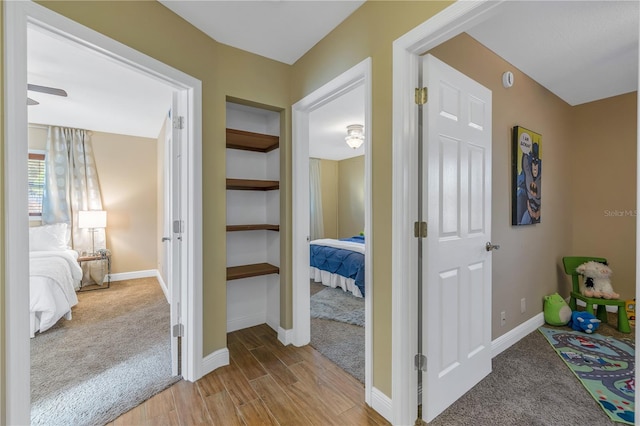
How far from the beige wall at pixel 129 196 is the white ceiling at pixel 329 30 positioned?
1.33m

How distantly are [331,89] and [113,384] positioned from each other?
260cm

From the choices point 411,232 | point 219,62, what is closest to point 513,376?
point 411,232

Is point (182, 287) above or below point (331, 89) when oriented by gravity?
below

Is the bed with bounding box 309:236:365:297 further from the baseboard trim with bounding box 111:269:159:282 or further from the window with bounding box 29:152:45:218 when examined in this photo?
the window with bounding box 29:152:45:218

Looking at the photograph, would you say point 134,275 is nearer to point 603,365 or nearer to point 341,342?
point 341,342

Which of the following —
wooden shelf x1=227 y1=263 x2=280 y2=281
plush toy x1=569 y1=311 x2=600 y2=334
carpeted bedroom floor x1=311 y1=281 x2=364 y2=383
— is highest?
wooden shelf x1=227 y1=263 x2=280 y2=281

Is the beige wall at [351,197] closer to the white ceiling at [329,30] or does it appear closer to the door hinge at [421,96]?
the white ceiling at [329,30]

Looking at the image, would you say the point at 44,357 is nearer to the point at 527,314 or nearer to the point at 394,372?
the point at 394,372

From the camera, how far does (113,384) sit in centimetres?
196

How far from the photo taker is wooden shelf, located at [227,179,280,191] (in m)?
2.46

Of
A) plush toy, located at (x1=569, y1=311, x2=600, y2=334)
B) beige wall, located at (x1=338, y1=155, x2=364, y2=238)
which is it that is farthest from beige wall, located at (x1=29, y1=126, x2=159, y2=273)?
plush toy, located at (x1=569, y1=311, x2=600, y2=334)

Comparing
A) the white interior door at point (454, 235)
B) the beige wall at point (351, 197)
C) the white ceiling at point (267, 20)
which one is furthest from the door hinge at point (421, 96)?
the beige wall at point (351, 197)

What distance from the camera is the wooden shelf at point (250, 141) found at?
246 cm

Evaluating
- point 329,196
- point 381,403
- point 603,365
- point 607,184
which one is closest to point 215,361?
point 381,403
